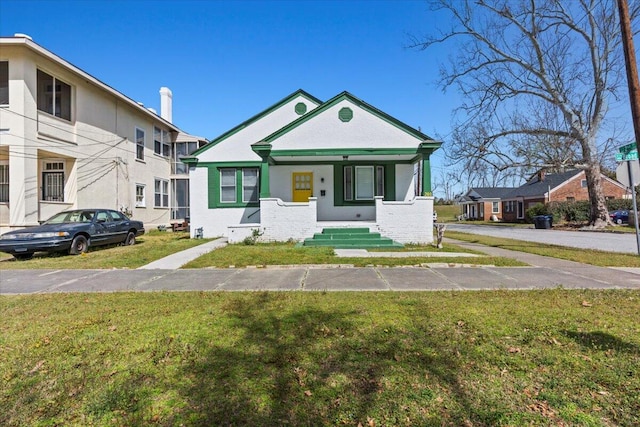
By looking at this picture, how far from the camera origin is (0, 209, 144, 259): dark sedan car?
9.30 m

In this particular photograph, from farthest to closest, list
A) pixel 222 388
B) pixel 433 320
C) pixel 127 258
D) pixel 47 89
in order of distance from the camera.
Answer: pixel 47 89
pixel 127 258
pixel 433 320
pixel 222 388

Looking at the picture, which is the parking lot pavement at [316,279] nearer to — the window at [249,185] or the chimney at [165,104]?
the window at [249,185]

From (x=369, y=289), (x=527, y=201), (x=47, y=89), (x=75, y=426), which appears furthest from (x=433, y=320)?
(x=527, y=201)

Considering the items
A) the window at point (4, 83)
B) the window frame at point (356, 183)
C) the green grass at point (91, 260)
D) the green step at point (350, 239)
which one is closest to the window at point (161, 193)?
the window at point (4, 83)

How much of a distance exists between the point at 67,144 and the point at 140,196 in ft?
18.0

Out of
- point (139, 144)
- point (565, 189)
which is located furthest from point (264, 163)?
point (565, 189)

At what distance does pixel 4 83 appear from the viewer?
43.7 feet

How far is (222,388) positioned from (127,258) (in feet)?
26.8

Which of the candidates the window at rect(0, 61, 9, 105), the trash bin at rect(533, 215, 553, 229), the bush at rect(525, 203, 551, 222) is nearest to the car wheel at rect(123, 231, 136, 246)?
the window at rect(0, 61, 9, 105)

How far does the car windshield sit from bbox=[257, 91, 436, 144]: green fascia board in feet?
21.8

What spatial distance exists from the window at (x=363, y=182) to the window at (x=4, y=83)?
47.2ft

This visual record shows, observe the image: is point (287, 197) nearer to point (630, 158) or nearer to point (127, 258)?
point (127, 258)

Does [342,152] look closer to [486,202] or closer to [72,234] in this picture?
[72,234]

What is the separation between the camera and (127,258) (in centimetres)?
927
